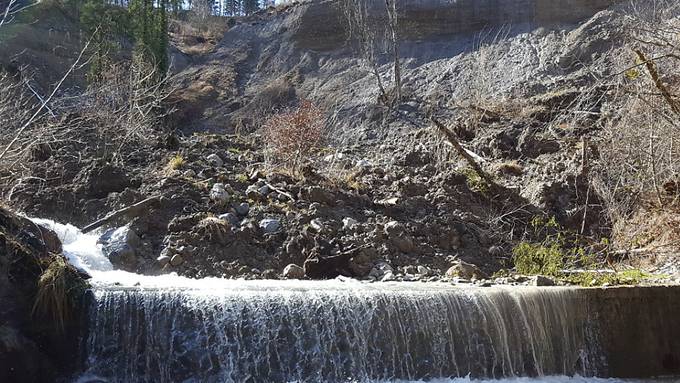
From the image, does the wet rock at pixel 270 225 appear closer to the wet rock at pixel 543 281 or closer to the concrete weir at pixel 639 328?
the wet rock at pixel 543 281

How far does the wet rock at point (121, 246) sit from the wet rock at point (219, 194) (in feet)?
5.49

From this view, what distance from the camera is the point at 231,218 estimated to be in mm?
11578

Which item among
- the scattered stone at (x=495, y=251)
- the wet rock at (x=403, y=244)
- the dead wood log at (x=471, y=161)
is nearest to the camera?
the wet rock at (x=403, y=244)

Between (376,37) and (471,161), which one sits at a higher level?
(376,37)

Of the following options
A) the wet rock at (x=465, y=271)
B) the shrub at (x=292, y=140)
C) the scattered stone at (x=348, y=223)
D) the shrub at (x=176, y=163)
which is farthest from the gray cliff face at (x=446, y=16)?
the wet rock at (x=465, y=271)

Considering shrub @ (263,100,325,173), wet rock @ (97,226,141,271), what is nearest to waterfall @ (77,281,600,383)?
wet rock @ (97,226,141,271)

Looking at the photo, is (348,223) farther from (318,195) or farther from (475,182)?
(475,182)

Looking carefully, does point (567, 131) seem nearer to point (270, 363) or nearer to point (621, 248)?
point (621, 248)

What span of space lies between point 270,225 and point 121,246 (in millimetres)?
2440

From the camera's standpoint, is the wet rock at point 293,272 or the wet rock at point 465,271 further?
the wet rock at point 465,271

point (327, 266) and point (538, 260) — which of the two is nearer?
point (327, 266)

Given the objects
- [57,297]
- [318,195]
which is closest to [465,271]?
[318,195]

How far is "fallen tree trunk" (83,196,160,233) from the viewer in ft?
36.5

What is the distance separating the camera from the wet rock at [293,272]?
1047cm
